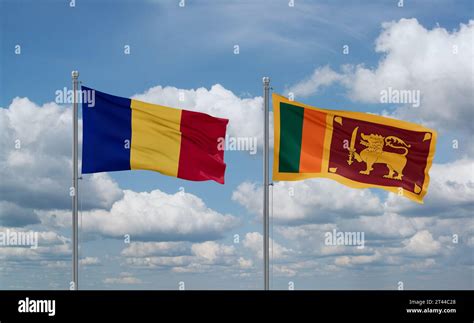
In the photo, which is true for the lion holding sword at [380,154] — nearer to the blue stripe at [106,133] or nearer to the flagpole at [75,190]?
the blue stripe at [106,133]

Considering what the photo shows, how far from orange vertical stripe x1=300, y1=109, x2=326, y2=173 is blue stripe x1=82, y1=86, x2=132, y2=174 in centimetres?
603

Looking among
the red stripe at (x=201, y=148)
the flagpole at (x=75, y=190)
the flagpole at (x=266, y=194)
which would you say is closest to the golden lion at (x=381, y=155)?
the flagpole at (x=266, y=194)

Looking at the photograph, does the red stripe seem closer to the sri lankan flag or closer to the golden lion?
the sri lankan flag

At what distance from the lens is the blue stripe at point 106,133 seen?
25703 millimetres

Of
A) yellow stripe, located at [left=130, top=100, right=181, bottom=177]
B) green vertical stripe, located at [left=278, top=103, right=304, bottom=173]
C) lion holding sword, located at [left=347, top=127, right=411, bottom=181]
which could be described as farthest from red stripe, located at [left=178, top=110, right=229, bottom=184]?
lion holding sword, located at [left=347, top=127, right=411, bottom=181]

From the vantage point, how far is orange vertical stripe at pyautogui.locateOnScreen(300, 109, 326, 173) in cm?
2648

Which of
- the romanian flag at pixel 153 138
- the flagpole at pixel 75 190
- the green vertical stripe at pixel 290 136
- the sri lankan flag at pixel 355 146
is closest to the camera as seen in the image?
the flagpole at pixel 75 190

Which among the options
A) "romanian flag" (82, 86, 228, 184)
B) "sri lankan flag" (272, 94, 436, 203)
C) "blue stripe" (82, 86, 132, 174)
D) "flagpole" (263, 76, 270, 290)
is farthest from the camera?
"sri lankan flag" (272, 94, 436, 203)

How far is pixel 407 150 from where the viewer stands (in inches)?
1056

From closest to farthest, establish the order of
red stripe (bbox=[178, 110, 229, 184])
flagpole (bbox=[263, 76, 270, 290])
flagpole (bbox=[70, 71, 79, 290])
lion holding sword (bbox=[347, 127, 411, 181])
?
flagpole (bbox=[70, 71, 79, 290]), flagpole (bbox=[263, 76, 270, 290]), red stripe (bbox=[178, 110, 229, 184]), lion holding sword (bbox=[347, 127, 411, 181])

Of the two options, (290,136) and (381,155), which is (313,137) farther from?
(381,155)
